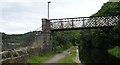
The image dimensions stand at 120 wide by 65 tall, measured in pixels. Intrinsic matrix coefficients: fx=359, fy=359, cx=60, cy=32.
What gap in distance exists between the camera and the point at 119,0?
2948 centimetres

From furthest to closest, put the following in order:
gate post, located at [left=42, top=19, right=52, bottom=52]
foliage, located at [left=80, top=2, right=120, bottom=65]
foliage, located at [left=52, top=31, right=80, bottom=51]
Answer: foliage, located at [left=52, top=31, right=80, bottom=51]
gate post, located at [left=42, top=19, right=52, bottom=52]
foliage, located at [left=80, top=2, right=120, bottom=65]

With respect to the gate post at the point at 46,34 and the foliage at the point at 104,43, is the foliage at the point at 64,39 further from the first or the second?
the foliage at the point at 104,43

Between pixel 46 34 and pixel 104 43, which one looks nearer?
pixel 104 43

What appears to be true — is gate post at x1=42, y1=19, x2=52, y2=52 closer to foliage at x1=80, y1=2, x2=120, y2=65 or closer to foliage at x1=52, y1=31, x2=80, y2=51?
foliage at x1=80, y1=2, x2=120, y2=65

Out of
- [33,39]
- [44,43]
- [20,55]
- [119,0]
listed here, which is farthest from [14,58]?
[44,43]

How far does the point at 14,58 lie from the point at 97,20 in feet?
54.7

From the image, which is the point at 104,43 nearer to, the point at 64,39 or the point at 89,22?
the point at 89,22

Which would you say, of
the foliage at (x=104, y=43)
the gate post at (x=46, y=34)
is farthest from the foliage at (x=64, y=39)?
the foliage at (x=104, y=43)

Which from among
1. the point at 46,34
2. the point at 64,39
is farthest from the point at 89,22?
the point at 64,39

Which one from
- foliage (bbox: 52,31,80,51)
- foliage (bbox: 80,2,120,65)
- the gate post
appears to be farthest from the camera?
foliage (bbox: 52,31,80,51)

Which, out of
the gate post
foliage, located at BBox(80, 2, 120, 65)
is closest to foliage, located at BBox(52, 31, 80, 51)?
the gate post

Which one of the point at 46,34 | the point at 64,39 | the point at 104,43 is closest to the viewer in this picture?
the point at 104,43

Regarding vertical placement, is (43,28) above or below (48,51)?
above

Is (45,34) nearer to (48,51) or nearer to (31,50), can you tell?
(48,51)
